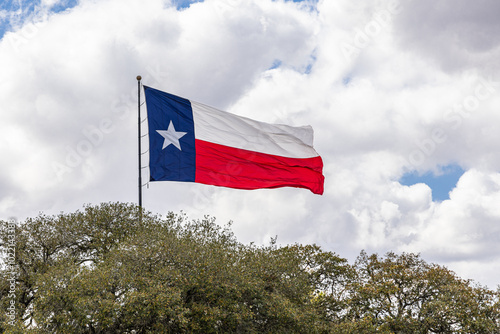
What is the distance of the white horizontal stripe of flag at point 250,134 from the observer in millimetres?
24531

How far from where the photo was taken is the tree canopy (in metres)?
20.7

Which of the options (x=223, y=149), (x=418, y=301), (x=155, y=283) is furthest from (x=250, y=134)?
(x=418, y=301)

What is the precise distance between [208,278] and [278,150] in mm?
7277

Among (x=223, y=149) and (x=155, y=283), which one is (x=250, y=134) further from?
(x=155, y=283)

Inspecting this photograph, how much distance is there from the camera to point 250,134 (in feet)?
84.2

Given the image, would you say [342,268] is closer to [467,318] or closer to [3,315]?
[467,318]

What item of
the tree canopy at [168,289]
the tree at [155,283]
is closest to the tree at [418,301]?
the tree canopy at [168,289]

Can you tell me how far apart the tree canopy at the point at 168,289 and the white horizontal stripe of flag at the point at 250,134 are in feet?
15.6

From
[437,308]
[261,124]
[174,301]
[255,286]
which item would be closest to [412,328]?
[437,308]

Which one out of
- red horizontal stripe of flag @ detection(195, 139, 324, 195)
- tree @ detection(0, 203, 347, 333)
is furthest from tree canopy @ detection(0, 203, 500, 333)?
red horizontal stripe of flag @ detection(195, 139, 324, 195)

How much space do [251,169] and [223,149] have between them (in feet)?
5.19

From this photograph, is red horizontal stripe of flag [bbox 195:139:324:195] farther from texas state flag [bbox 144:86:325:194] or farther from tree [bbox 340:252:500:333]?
tree [bbox 340:252:500:333]

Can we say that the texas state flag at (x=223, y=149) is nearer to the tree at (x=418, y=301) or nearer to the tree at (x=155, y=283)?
the tree at (x=155, y=283)

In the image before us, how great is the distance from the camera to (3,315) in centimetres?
2350
